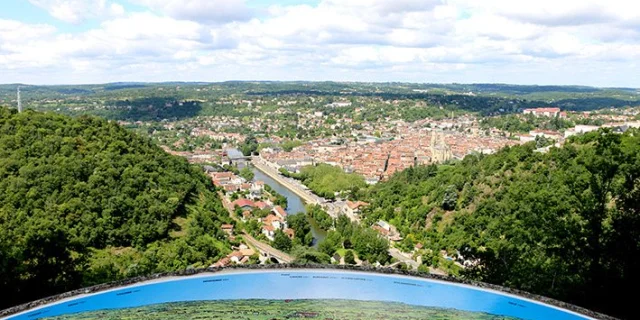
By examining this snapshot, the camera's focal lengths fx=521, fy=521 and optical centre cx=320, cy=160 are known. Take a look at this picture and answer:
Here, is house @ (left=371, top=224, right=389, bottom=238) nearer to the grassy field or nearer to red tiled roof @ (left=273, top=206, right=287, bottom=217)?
red tiled roof @ (left=273, top=206, right=287, bottom=217)

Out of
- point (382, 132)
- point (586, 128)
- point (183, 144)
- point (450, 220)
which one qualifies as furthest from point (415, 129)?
point (450, 220)

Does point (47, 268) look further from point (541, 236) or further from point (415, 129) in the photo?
point (415, 129)

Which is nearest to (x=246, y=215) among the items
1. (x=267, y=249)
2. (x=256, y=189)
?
(x=267, y=249)

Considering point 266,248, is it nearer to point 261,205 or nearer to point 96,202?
point 96,202

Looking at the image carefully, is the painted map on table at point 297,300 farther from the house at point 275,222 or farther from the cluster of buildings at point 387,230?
the house at point 275,222

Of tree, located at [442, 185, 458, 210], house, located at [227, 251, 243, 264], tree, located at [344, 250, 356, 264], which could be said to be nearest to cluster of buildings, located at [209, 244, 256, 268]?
house, located at [227, 251, 243, 264]

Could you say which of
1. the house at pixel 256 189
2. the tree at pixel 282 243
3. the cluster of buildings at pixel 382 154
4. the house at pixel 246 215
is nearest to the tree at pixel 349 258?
the tree at pixel 282 243

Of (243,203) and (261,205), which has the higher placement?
(243,203)
